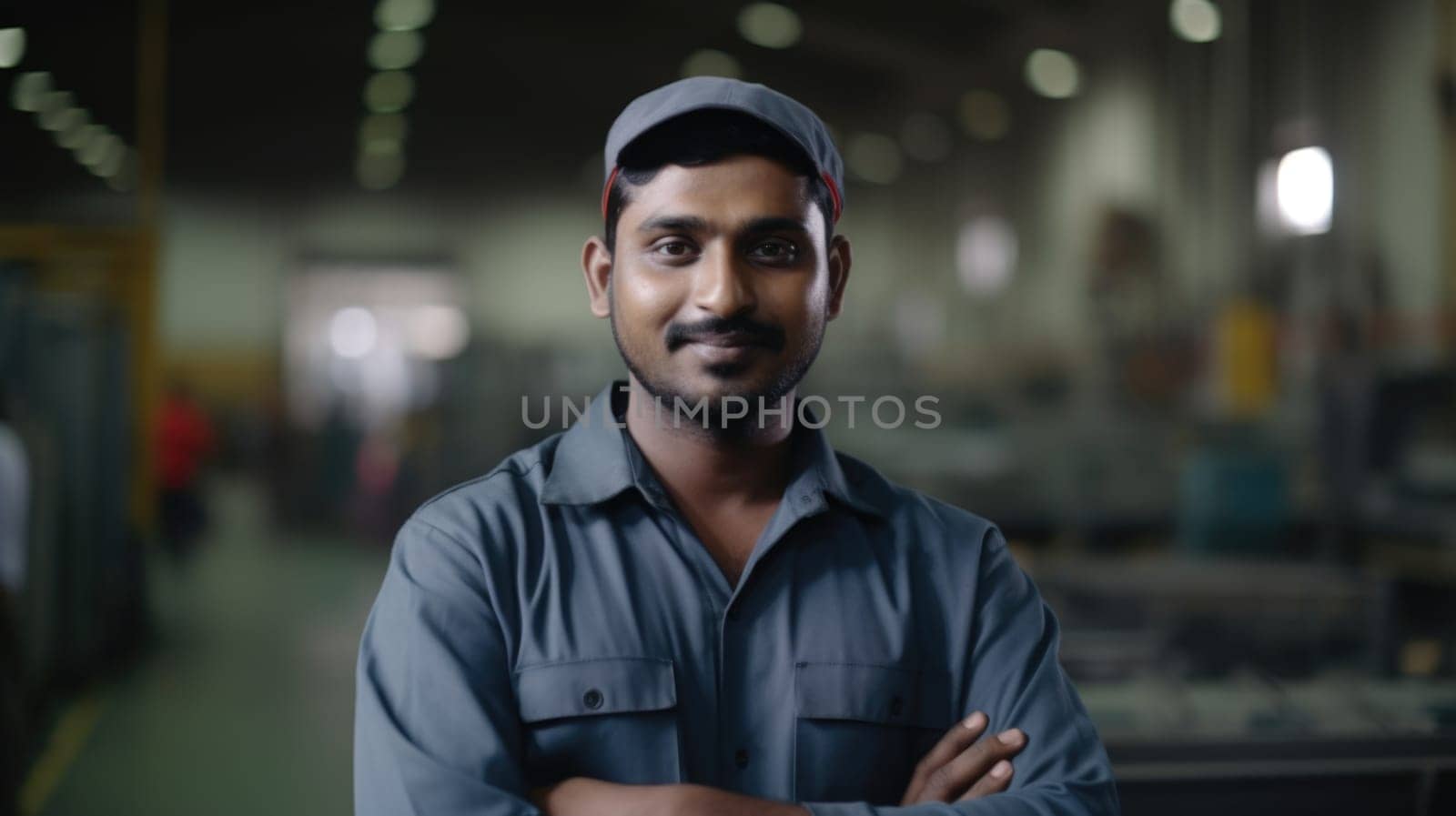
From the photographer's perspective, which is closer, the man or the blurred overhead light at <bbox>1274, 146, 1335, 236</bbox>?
the man

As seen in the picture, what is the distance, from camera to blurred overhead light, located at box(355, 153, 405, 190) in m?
5.44

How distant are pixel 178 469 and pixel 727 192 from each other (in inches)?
257

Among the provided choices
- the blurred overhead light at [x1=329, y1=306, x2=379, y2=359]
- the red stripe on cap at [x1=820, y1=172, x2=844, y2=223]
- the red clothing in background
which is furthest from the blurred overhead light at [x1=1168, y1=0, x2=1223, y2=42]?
the red stripe on cap at [x1=820, y1=172, x2=844, y2=223]

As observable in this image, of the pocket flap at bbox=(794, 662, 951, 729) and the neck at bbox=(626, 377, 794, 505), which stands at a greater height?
the neck at bbox=(626, 377, 794, 505)

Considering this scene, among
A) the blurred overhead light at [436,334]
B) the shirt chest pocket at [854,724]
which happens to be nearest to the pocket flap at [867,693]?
the shirt chest pocket at [854,724]

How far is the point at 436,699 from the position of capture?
4.13 ft

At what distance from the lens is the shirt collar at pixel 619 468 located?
1.41m

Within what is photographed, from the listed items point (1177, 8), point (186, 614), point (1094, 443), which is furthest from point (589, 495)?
point (1177, 8)

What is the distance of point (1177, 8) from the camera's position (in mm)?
9500

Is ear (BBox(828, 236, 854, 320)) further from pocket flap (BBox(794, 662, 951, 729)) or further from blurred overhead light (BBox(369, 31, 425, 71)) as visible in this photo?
blurred overhead light (BBox(369, 31, 425, 71))

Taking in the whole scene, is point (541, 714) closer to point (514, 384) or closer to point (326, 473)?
point (514, 384)

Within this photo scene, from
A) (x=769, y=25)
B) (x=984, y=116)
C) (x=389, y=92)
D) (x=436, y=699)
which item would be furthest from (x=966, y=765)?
(x=984, y=116)

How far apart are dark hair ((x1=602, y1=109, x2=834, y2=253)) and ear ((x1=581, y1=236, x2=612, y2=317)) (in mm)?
108

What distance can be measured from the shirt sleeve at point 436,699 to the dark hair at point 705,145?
→ 47 centimetres
